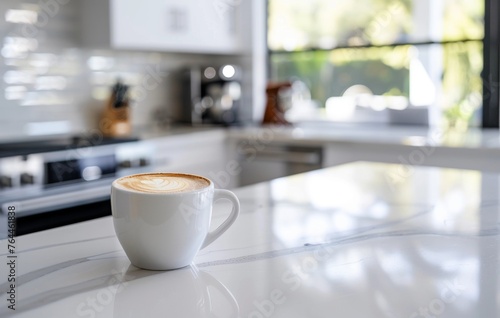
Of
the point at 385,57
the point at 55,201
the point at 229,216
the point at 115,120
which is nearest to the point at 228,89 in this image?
the point at 115,120

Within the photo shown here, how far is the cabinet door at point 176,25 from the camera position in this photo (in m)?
3.09

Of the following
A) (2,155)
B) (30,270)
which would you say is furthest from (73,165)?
(30,270)

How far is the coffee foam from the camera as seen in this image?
85cm

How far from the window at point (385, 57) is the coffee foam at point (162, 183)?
271 centimetres

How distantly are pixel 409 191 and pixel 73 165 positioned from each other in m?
1.61

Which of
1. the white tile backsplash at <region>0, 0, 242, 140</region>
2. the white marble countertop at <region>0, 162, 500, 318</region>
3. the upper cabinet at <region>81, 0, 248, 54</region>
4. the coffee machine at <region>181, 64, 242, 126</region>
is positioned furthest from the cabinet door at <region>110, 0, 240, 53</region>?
the white marble countertop at <region>0, 162, 500, 318</region>

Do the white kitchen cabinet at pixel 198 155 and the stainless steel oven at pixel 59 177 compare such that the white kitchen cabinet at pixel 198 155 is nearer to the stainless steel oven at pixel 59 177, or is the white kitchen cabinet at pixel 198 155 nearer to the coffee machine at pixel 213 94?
the stainless steel oven at pixel 59 177

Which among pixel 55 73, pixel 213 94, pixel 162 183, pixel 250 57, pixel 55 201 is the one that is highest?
pixel 250 57

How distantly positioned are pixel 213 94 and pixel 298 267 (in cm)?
286

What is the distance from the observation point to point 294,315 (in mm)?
707

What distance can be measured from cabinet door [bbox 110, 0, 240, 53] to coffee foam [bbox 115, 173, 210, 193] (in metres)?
2.27

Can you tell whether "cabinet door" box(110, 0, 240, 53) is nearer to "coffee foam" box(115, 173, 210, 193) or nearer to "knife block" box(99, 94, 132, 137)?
"knife block" box(99, 94, 132, 137)

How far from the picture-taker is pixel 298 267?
895mm

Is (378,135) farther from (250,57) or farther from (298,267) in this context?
(298,267)
